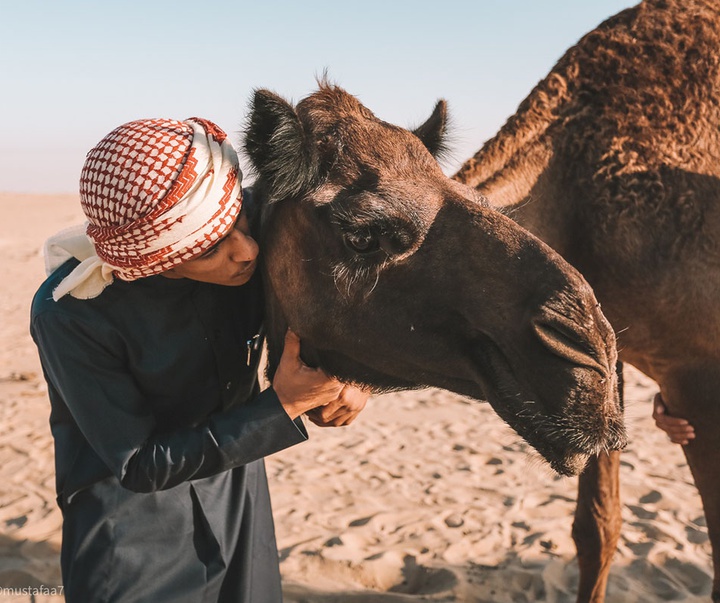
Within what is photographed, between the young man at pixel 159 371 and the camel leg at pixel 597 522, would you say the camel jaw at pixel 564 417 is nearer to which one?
the young man at pixel 159 371

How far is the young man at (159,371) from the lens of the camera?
200 cm

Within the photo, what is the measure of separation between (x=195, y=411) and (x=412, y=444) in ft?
16.5

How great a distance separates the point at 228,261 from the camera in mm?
2154

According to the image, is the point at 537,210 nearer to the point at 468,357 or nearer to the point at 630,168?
the point at 630,168

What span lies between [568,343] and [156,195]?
42.7 inches

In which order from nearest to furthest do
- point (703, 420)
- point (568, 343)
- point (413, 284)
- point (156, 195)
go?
1. point (568, 343)
2. point (156, 195)
3. point (413, 284)
4. point (703, 420)

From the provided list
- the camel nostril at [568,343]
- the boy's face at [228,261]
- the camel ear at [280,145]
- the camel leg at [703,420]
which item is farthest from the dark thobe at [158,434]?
the camel leg at [703,420]

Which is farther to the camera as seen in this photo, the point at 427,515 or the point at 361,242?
the point at 427,515

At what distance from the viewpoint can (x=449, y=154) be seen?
274 centimetres

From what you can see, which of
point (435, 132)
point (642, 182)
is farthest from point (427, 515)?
point (435, 132)

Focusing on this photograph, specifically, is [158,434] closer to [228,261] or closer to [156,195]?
[228,261]

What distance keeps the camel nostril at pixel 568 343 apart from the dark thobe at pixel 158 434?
29.7 inches

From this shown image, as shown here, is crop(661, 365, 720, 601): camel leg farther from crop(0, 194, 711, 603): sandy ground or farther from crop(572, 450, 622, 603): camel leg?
crop(0, 194, 711, 603): sandy ground

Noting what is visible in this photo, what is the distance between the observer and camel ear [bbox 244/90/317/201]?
2113 millimetres
